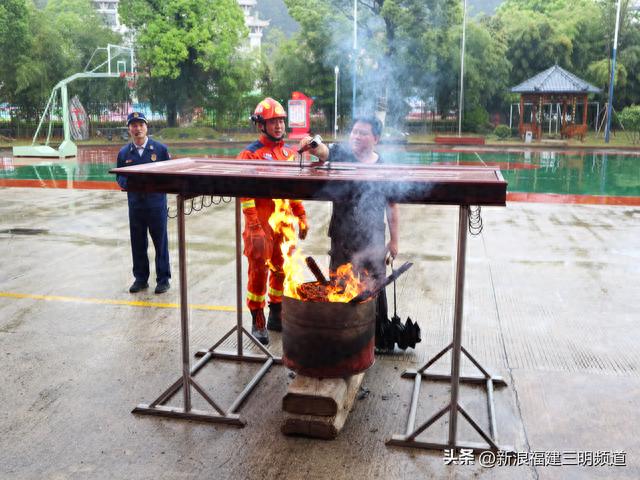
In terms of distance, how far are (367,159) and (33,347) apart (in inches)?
115

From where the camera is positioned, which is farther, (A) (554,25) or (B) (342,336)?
(A) (554,25)

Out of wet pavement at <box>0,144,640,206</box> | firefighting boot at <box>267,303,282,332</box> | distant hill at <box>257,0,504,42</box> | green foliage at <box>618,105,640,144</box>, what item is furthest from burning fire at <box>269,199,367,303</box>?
distant hill at <box>257,0,504,42</box>

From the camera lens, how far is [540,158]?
909 inches

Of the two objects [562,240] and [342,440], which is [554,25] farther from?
[342,440]

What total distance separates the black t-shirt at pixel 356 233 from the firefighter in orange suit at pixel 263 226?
52 cm

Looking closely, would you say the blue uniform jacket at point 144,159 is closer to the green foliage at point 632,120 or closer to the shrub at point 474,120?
the green foliage at point 632,120

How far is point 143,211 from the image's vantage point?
20.3ft

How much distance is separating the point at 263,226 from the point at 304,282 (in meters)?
0.85

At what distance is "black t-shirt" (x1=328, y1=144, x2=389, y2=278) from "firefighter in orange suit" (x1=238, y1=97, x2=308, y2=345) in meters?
0.52

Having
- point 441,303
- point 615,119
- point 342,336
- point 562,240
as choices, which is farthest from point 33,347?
point 615,119

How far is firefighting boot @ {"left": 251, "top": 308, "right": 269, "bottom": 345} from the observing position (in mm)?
5062

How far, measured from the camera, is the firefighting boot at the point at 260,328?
5.06 meters

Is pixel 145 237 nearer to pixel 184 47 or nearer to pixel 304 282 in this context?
pixel 304 282

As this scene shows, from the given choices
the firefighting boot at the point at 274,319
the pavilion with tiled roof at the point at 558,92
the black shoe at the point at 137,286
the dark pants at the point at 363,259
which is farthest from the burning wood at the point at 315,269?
the pavilion with tiled roof at the point at 558,92
